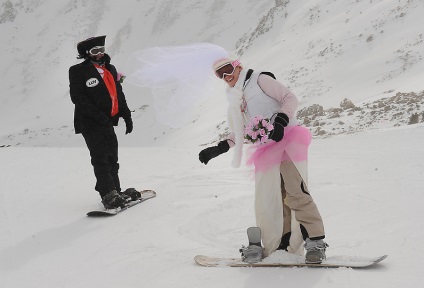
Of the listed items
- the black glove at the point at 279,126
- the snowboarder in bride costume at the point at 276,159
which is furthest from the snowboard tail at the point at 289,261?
the black glove at the point at 279,126

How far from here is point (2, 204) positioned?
6551mm

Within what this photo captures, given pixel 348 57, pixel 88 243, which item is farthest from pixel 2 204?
pixel 348 57

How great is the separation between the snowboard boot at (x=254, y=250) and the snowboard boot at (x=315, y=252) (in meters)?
0.39

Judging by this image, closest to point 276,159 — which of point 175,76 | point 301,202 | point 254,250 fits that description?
point 301,202

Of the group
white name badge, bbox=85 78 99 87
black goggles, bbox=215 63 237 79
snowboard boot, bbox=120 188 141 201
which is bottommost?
snowboard boot, bbox=120 188 141 201

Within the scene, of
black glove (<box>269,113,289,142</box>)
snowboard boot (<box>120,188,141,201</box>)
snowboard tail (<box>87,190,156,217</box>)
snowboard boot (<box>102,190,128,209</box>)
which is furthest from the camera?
snowboard boot (<box>120,188,141,201</box>)

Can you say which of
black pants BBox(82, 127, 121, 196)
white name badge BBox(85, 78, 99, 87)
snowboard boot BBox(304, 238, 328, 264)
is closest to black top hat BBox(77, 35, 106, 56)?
white name badge BBox(85, 78, 99, 87)

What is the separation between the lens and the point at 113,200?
18.9ft

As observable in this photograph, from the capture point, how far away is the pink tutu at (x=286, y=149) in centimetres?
348

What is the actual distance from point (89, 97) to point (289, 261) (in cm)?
346

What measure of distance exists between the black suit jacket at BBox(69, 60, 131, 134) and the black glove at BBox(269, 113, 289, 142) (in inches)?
117

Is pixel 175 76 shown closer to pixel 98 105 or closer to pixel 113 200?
pixel 98 105

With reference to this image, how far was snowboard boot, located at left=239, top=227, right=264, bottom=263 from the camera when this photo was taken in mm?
3475

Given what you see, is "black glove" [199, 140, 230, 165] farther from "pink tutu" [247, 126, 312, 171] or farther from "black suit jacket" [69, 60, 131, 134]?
"black suit jacket" [69, 60, 131, 134]
